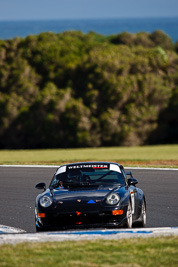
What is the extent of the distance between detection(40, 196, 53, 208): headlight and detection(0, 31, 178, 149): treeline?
157 ft

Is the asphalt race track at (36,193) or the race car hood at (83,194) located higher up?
the race car hood at (83,194)

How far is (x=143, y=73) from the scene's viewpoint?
62656 millimetres

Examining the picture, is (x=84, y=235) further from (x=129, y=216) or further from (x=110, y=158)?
(x=110, y=158)

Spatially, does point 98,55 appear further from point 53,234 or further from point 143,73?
point 53,234

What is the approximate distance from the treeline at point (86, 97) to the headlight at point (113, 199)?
47.9m

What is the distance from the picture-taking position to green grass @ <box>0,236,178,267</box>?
6680 millimetres

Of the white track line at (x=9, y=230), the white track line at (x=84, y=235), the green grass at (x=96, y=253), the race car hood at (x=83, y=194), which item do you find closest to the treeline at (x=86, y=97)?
the white track line at (x=9, y=230)

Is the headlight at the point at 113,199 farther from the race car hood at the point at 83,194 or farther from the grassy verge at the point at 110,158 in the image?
the grassy verge at the point at 110,158

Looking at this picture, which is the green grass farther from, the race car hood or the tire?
the race car hood

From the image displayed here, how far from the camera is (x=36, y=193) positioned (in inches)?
648

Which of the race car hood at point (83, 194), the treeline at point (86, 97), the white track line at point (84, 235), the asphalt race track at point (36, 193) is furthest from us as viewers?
the treeline at point (86, 97)

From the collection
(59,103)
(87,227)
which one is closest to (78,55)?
(59,103)

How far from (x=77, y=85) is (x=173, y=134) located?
1114 cm

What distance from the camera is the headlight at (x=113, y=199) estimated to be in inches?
375
